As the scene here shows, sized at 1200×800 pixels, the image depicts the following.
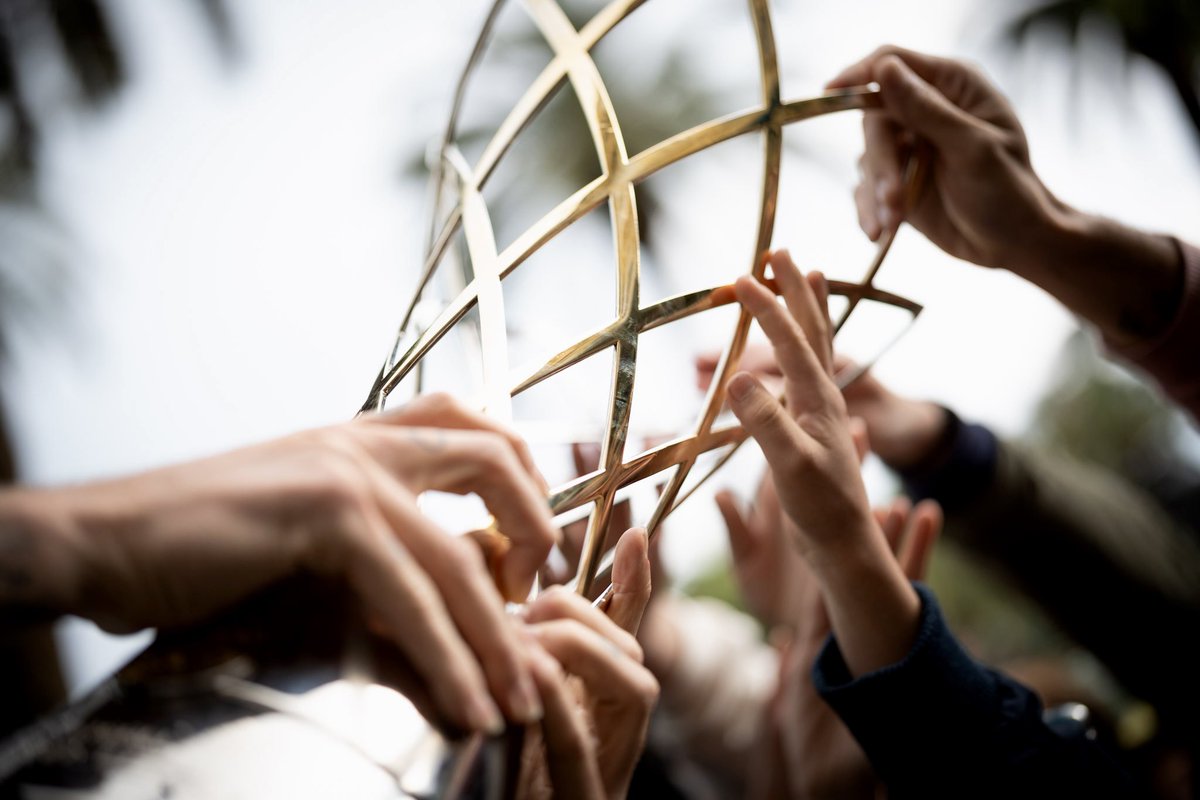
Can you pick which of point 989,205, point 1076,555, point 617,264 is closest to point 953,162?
point 989,205

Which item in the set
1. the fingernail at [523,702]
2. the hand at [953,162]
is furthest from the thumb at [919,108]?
the fingernail at [523,702]

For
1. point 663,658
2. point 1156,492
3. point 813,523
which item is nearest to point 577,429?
point 813,523

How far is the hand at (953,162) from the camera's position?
0.42 metres

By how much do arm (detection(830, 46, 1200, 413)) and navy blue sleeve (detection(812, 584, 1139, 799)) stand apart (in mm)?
220

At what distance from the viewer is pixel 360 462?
19 centimetres

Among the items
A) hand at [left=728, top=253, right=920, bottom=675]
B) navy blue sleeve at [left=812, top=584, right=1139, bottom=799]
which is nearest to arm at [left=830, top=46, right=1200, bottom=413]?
hand at [left=728, top=253, right=920, bottom=675]

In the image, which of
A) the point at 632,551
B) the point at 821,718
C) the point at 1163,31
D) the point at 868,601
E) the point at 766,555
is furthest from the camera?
the point at 1163,31

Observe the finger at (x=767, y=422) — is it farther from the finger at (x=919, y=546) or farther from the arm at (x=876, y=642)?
the finger at (x=919, y=546)

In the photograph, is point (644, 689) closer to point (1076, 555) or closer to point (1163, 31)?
point (1076, 555)

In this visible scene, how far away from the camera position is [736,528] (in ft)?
2.33

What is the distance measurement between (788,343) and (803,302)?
2cm

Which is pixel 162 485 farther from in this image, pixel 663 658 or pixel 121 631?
pixel 663 658

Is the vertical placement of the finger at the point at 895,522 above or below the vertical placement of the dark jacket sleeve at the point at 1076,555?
above

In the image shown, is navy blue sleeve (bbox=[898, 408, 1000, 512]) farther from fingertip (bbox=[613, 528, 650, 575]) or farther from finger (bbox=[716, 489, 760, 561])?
fingertip (bbox=[613, 528, 650, 575])
